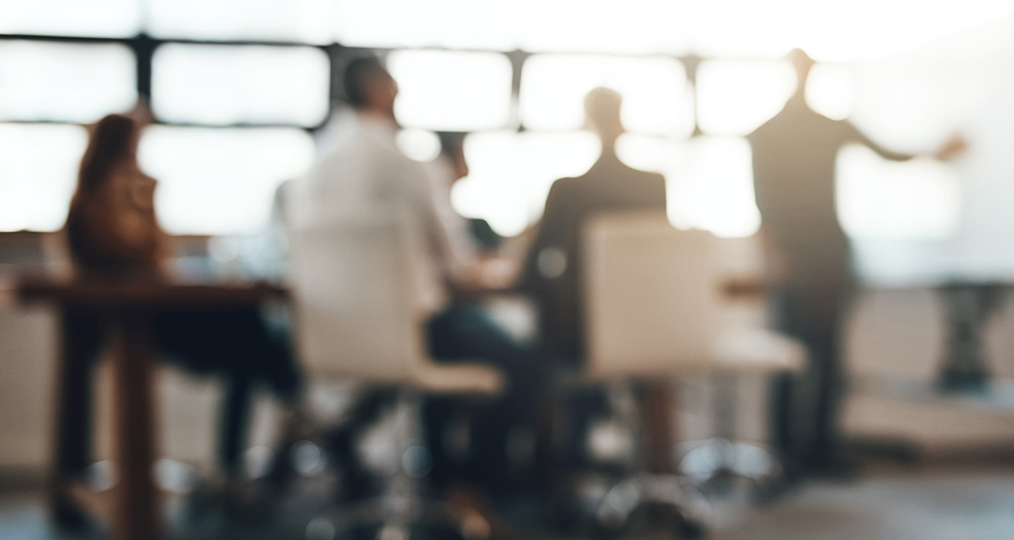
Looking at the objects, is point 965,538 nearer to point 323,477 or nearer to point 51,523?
point 323,477

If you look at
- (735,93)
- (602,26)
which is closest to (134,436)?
(602,26)

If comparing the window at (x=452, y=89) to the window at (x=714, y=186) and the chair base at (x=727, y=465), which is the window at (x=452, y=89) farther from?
the chair base at (x=727, y=465)

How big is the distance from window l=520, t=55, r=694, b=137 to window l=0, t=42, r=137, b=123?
1.97m

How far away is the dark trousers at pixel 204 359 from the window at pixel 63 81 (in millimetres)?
1547

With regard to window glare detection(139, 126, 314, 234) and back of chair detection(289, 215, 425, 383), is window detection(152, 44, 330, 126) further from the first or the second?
back of chair detection(289, 215, 425, 383)

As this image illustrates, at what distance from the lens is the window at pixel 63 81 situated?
3561 mm

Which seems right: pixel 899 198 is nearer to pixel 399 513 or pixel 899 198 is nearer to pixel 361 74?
pixel 361 74

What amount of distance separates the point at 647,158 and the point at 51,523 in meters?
3.18

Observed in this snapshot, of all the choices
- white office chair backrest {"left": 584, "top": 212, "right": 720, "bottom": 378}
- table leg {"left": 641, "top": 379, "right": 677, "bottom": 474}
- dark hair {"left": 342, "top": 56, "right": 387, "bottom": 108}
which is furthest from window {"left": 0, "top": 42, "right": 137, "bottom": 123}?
table leg {"left": 641, "top": 379, "right": 677, "bottom": 474}

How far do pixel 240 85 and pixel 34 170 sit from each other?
3.31 feet

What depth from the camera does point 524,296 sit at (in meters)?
2.38

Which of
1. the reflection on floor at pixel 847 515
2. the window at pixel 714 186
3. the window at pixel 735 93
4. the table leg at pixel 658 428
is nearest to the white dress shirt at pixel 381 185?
the table leg at pixel 658 428

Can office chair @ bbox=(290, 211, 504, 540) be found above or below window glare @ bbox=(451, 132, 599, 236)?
below

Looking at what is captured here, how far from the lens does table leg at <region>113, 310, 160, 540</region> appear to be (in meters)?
1.95
